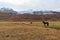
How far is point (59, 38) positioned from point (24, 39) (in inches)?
182

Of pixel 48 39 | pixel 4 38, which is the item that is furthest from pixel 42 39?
pixel 4 38

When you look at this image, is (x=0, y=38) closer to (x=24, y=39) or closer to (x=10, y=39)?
(x=10, y=39)

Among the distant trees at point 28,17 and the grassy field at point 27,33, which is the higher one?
the grassy field at point 27,33

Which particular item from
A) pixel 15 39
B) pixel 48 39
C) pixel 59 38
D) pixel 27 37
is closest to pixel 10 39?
pixel 15 39

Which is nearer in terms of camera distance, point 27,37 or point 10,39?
point 10,39

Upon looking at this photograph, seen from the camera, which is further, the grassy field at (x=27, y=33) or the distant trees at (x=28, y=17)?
the distant trees at (x=28, y=17)

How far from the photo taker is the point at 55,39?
72.7 ft

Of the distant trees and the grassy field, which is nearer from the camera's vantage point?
the grassy field

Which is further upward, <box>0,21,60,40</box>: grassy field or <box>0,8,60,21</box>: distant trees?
<box>0,21,60,40</box>: grassy field

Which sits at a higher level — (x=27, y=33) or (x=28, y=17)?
(x=27, y=33)

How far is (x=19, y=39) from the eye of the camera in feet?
68.2

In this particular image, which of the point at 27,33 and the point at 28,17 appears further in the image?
the point at 28,17

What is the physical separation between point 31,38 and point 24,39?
97 cm

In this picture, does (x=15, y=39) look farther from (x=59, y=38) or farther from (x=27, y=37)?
(x=59, y=38)
